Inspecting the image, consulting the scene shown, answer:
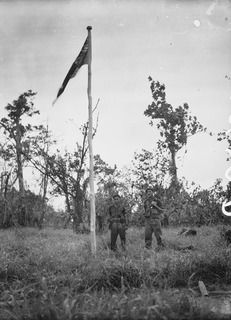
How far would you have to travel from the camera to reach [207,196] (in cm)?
2603

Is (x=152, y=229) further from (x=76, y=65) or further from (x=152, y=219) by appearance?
(x=76, y=65)

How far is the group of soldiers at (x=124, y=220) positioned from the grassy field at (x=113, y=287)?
165 cm

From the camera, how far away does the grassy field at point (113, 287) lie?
12.7 feet

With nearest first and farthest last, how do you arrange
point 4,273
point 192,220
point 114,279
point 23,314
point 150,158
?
point 23,314 < point 114,279 < point 4,273 < point 192,220 < point 150,158

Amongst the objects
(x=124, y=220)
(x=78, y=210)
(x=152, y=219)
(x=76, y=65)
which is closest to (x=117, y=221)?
(x=124, y=220)

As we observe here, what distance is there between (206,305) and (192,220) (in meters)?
21.4

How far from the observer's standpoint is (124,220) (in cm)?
1118

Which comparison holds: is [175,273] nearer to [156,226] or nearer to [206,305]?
[206,305]

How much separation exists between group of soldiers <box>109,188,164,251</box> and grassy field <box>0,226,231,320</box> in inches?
64.9

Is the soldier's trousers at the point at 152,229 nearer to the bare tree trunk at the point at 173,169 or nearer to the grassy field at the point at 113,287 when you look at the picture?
the grassy field at the point at 113,287

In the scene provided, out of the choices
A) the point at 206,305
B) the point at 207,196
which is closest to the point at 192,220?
the point at 207,196

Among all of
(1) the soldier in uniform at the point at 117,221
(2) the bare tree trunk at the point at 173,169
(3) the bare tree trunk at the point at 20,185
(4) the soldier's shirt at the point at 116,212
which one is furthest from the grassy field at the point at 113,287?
(2) the bare tree trunk at the point at 173,169

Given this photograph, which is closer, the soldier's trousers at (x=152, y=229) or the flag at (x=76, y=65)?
the flag at (x=76, y=65)

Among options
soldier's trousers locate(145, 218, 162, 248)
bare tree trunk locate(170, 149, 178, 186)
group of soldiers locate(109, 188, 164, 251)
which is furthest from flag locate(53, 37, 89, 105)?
bare tree trunk locate(170, 149, 178, 186)
